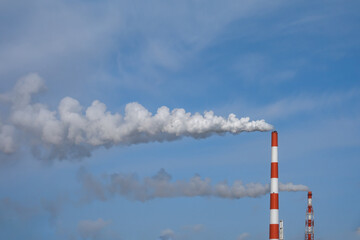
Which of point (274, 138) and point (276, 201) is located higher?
point (274, 138)

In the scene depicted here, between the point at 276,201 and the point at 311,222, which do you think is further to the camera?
the point at 311,222

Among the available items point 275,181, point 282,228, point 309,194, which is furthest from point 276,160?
point 309,194

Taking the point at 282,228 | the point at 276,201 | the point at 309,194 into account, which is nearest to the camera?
the point at 276,201

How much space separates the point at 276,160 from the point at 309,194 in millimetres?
30491

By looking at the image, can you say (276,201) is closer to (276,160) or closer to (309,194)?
(276,160)

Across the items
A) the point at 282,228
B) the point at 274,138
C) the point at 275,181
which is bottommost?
the point at 282,228

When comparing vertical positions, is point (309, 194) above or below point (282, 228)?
above

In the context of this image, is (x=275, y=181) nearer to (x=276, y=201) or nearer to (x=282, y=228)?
(x=276, y=201)

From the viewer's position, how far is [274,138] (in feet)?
140

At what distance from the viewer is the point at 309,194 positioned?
69.7m

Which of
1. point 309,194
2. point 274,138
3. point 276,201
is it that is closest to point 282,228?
point 276,201

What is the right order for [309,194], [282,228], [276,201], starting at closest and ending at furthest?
1. [276,201]
2. [282,228]
3. [309,194]

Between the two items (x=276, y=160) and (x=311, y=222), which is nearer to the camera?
(x=276, y=160)

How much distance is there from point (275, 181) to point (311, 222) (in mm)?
32890
